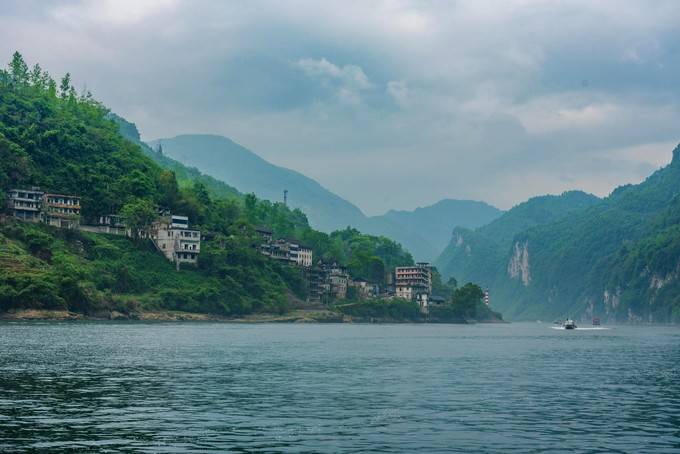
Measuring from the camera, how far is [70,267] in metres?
197

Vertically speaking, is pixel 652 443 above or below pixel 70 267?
below

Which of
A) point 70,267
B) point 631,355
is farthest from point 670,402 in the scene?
point 70,267

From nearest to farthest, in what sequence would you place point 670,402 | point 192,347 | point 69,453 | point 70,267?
1. point 69,453
2. point 670,402
3. point 192,347
4. point 70,267

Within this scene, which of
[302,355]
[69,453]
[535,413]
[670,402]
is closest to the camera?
[69,453]

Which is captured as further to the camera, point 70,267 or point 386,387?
point 70,267

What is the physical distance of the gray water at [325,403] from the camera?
4109 cm

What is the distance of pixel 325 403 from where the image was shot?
55531mm

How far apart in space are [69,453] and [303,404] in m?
20.5

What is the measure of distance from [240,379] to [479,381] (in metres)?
20.8

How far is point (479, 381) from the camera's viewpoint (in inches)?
2840

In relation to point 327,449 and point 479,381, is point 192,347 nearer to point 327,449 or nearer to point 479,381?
point 479,381

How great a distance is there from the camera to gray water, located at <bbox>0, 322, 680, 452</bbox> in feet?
135

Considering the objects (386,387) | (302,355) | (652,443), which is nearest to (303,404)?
(386,387)

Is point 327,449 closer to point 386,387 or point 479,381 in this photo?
point 386,387
